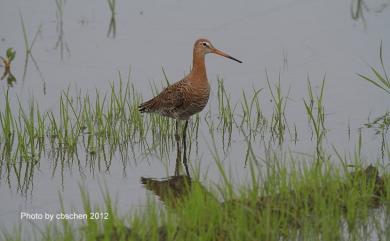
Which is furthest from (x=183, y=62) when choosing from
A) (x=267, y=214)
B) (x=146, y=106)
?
(x=267, y=214)

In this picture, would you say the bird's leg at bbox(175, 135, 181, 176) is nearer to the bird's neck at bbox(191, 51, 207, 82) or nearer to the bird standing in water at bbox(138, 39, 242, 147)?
the bird standing in water at bbox(138, 39, 242, 147)

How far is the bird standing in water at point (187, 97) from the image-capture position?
8852mm

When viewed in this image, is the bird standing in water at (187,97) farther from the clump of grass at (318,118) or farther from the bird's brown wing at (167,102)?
the clump of grass at (318,118)

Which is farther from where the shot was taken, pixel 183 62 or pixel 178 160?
pixel 183 62

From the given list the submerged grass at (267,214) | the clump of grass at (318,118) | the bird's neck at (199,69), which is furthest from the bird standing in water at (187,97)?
the submerged grass at (267,214)

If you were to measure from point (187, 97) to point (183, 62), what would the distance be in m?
2.34

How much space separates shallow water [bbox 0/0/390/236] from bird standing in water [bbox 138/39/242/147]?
37cm

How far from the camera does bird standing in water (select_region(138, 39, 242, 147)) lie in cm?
885

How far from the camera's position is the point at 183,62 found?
11.1 metres

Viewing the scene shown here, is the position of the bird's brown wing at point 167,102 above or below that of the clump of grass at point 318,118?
above

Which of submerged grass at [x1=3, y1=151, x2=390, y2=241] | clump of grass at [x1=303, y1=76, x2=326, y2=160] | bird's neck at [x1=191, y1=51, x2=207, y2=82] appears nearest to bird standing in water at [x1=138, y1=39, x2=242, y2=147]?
bird's neck at [x1=191, y1=51, x2=207, y2=82]

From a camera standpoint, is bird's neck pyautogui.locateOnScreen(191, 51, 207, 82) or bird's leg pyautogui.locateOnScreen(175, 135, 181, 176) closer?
bird's leg pyautogui.locateOnScreen(175, 135, 181, 176)

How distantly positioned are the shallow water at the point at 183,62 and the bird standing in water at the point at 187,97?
37 centimetres

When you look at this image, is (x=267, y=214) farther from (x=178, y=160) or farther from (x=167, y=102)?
(x=167, y=102)
